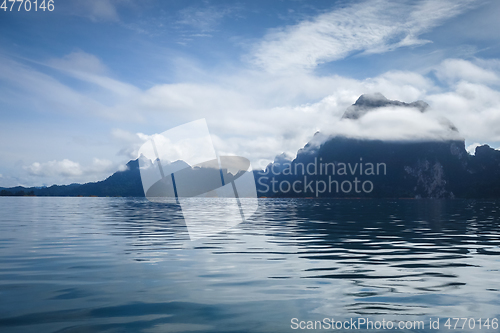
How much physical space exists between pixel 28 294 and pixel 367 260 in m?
13.9

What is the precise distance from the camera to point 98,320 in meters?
8.63

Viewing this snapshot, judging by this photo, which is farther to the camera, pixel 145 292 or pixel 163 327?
pixel 145 292

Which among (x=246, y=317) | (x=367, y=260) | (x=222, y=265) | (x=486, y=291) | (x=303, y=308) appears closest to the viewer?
(x=246, y=317)

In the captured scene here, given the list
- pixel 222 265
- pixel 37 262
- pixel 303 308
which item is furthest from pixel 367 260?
pixel 37 262

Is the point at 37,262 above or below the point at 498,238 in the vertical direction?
above

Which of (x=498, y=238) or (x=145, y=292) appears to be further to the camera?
(x=498, y=238)

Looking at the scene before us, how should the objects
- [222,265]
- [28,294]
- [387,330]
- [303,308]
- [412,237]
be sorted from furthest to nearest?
[412,237], [222,265], [28,294], [303,308], [387,330]

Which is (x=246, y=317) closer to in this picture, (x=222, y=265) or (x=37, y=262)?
(x=222, y=265)

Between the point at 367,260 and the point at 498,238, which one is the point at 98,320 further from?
the point at 498,238

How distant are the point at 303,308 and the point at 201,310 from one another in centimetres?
276

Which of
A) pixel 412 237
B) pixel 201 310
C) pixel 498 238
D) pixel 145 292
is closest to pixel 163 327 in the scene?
pixel 201 310

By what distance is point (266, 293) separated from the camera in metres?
11.2

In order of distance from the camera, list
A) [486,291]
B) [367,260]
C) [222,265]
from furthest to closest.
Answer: [367,260] < [222,265] < [486,291]

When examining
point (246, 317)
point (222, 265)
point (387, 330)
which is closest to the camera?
point (387, 330)
